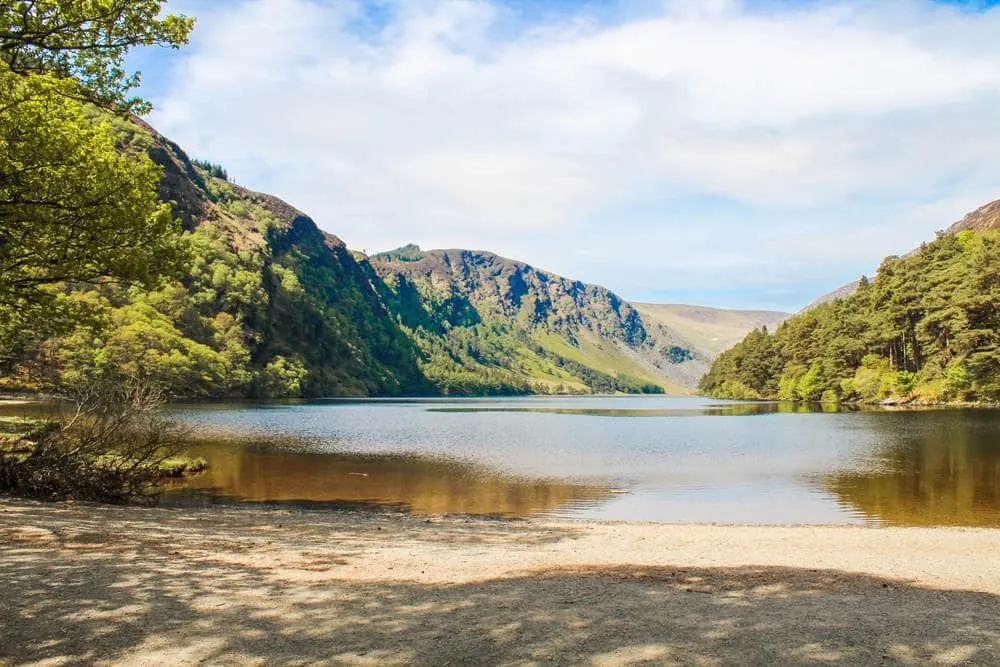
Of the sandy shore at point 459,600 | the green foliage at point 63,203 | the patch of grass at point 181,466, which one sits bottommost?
the patch of grass at point 181,466

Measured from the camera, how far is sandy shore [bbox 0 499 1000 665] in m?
7.77

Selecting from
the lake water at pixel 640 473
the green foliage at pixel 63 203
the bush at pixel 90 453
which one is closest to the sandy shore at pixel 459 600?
the bush at pixel 90 453

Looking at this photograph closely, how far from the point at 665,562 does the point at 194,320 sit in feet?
623

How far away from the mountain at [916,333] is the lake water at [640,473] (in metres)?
30.2

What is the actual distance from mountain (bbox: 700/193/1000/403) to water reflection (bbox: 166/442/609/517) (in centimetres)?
8072

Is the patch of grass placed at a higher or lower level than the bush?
lower

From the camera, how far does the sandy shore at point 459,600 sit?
777cm

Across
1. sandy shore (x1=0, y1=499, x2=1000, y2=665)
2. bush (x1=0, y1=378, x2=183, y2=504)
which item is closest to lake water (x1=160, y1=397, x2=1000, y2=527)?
bush (x1=0, y1=378, x2=183, y2=504)

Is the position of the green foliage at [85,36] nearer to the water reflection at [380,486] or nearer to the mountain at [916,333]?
the water reflection at [380,486]

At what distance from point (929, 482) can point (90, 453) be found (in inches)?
1485

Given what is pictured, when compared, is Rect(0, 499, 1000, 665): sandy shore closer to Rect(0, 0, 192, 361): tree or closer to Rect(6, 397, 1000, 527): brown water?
Rect(0, 0, 192, 361): tree

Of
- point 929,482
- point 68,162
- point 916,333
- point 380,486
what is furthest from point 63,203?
point 916,333

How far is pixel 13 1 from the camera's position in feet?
56.5

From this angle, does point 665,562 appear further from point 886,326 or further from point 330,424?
point 886,326
